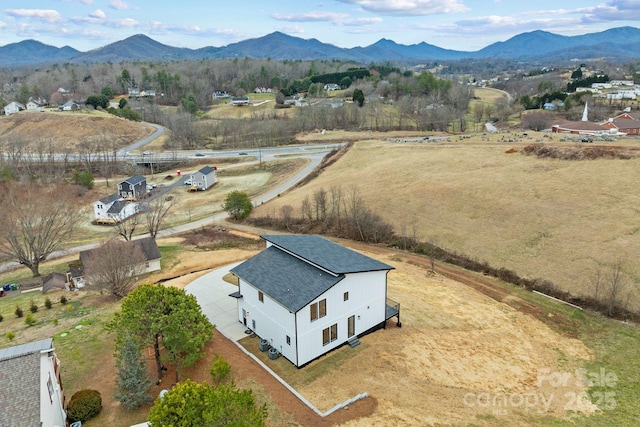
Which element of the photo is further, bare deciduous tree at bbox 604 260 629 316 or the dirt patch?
bare deciduous tree at bbox 604 260 629 316

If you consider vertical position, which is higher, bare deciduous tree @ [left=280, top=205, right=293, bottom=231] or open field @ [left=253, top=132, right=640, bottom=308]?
open field @ [left=253, top=132, right=640, bottom=308]

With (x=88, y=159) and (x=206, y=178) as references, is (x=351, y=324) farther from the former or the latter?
(x=88, y=159)

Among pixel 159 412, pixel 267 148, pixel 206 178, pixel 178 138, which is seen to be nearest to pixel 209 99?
pixel 178 138

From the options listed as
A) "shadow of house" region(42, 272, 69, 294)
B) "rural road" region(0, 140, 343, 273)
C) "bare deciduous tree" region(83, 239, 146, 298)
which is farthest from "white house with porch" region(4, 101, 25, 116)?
"bare deciduous tree" region(83, 239, 146, 298)

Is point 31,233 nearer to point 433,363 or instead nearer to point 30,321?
point 30,321

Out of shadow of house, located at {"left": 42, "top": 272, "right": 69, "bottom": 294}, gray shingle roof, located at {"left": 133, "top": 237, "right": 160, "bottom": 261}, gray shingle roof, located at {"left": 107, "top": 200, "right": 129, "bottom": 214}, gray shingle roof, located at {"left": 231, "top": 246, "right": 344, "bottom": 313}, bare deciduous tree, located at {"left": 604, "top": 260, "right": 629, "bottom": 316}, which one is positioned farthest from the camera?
gray shingle roof, located at {"left": 107, "top": 200, "right": 129, "bottom": 214}

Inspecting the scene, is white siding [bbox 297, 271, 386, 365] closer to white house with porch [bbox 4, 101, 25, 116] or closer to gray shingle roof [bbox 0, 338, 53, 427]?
gray shingle roof [bbox 0, 338, 53, 427]

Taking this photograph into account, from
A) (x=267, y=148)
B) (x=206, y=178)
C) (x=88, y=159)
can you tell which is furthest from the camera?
(x=267, y=148)

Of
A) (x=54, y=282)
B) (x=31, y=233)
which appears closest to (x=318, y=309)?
(x=54, y=282)

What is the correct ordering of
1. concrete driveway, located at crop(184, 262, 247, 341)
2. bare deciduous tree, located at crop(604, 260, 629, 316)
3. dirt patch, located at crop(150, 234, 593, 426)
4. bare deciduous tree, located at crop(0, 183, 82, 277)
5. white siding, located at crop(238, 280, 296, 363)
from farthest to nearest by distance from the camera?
bare deciduous tree, located at crop(0, 183, 82, 277)
bare deciduous tree, located at crop(604, 260, 629, 316)
concrete driveway, located at crop(184, 262, 247, 341)
white siding, located at crop(238, 280, 296, 363)
dirt patch, located at crop(150, 234, 593, 426)
